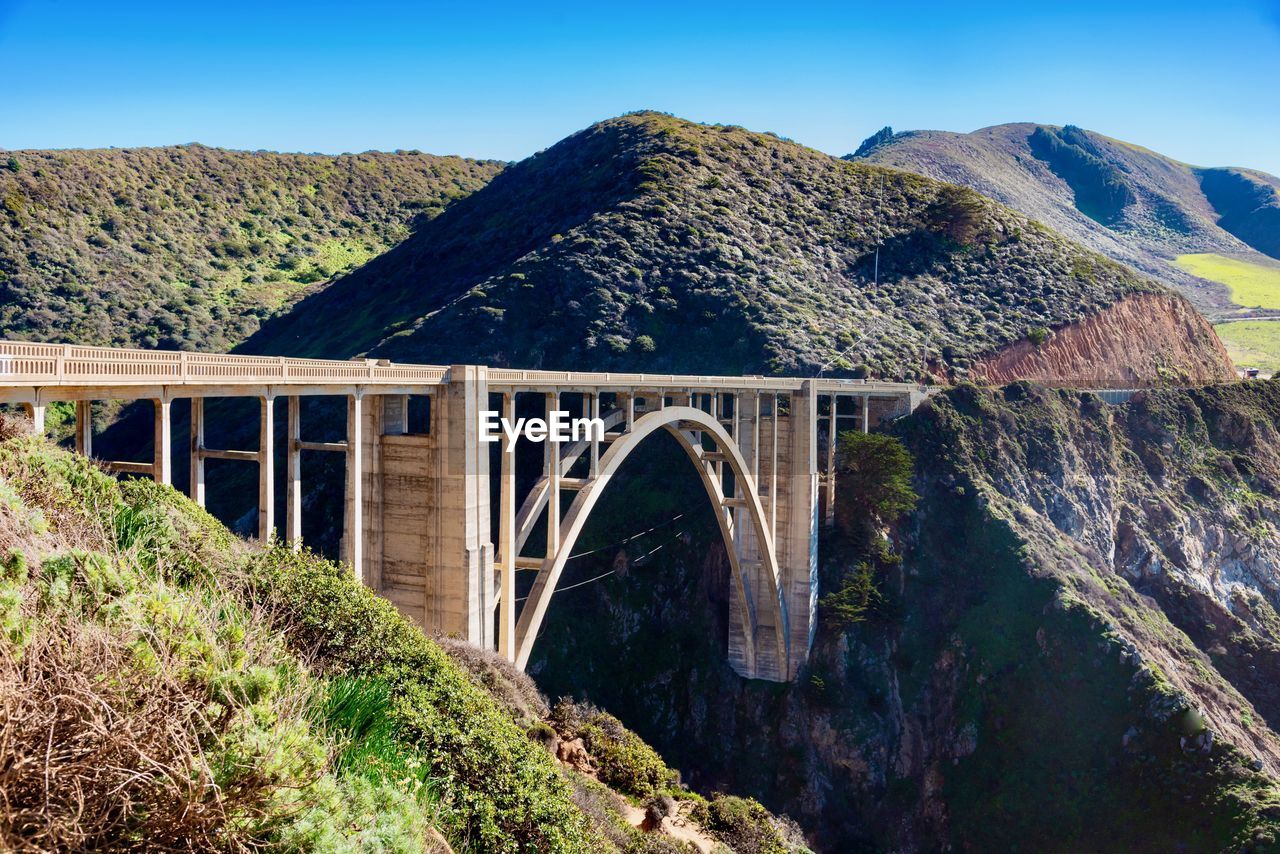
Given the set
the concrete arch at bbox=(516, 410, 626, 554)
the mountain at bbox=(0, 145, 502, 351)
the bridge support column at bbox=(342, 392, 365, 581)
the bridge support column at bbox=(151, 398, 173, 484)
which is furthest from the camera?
the mountain at bbox=(0, 145, 502, 351)

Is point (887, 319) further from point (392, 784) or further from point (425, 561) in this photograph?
point (392, 784)

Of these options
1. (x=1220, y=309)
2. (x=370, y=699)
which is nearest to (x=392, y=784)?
(x=370, y=699)

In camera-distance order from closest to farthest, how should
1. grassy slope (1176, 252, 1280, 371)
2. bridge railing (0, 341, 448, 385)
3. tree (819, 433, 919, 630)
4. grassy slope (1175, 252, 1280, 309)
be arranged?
bridge railing (0, 341, 448, 385) < tree (819, 433, 919, 630) < grassy slope (1176, 252, 1280, 371) < grassy slope (1175, 252, 1280, 309)

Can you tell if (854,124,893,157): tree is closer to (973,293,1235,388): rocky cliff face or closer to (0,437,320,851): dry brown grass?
(973,293,1235,388): rocky cliff face

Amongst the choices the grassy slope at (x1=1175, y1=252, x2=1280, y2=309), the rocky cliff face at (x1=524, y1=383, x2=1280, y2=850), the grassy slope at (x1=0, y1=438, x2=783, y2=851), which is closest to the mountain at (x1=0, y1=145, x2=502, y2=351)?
the rocky cliff face at (x1=524, y1=383, x2=1280, y2=850)

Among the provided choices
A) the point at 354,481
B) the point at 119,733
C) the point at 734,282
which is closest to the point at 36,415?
the point at 354,481

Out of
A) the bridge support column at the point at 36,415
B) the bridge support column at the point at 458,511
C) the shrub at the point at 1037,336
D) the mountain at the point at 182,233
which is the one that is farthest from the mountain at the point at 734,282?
the bridge support column at the point at 36,415
